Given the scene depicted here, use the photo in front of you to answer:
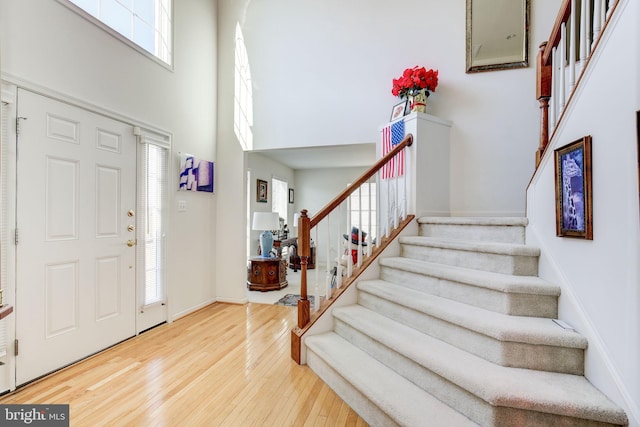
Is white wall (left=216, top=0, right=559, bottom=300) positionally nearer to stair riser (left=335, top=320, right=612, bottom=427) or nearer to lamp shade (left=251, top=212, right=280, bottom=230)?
Answer: lamp shade (left=251, top=212, right=280, bottom=230)

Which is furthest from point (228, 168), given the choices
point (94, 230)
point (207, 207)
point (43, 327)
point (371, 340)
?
point (371, 340)

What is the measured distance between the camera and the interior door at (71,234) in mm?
2037

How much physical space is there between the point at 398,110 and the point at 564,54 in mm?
1757

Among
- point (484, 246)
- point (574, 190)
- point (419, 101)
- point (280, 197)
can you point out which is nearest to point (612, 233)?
point (574, 190)

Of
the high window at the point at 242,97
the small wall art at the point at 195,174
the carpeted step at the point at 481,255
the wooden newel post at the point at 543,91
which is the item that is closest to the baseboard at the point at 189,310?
the small wall art at the point at 195,174

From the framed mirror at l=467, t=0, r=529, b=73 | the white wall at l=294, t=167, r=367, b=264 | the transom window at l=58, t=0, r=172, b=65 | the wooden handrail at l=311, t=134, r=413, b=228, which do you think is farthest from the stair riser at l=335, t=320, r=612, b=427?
the white wall at l=294, t=167, r=367, b=264

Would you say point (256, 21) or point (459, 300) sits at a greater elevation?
point (256, 21)

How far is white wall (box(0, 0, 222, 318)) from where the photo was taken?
2043 millimetres

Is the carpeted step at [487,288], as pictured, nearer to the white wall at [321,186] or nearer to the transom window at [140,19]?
the transom window at [140,19]

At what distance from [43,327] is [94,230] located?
772mm

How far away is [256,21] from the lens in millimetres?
4020

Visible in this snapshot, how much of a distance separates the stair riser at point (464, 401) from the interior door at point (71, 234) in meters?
2.30

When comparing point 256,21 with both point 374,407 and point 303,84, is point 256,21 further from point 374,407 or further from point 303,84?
point 374,407

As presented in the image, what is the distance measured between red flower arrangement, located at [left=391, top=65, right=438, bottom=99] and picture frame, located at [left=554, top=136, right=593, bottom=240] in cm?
193
